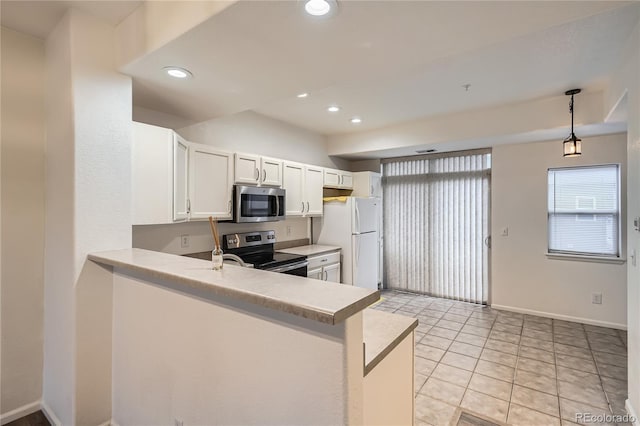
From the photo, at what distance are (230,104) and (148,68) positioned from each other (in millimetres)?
677

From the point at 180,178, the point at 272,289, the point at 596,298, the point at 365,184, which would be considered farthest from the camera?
the point at 365,184

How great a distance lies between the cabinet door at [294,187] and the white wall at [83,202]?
2.05 meters

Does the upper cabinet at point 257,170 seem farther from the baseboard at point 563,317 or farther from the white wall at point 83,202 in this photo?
the baseboard at point 563,317

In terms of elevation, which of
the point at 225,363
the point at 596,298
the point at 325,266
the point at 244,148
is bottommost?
the point at 596,298

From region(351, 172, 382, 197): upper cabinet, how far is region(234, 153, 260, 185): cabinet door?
2.17m

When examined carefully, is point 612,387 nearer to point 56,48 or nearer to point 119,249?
point 119,249

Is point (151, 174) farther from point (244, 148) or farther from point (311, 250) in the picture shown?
point (311, 250)

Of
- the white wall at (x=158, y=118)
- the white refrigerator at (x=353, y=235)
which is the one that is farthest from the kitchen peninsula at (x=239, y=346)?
the white refrigerator at (x=353, y=235)

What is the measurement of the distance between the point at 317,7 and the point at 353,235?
11.3ft

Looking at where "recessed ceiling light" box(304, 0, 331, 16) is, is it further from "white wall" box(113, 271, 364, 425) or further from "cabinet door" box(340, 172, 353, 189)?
"cabinet door" box(340, 172, 353, 189)

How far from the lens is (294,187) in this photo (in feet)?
13.3

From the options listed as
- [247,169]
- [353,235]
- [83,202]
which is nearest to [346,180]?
[353,235]

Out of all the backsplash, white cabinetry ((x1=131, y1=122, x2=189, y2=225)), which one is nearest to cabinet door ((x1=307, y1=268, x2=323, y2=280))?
the backsplash

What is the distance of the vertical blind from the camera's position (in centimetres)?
467
